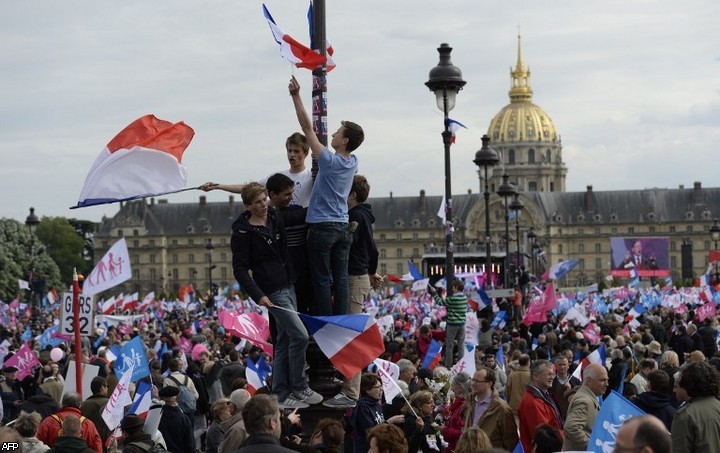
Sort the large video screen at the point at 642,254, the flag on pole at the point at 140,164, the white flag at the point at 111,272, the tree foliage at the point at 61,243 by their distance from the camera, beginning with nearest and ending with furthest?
the flag on pole at the point at 140,164, the white flag at the point at 111,272, the large video screen at the point at 642,254, the tree foliage at the point at 61,243

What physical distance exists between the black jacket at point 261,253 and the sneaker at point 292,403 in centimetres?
68

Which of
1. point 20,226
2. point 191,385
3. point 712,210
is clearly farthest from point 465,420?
point 712,210

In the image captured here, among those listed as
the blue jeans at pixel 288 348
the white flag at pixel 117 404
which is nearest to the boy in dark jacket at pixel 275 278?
the blue jeans at pixel 288 348

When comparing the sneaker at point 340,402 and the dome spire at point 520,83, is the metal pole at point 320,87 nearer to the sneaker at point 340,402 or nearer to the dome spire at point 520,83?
→ the sneaker at point 340,402

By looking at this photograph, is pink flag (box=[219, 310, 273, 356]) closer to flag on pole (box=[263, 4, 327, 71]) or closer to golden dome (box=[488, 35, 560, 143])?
flag on pole (box=[263, 4, 327, 71])

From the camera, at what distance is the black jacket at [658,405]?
9328 millimetres

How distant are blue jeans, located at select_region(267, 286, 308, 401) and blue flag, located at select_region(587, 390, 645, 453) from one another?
1.97 m

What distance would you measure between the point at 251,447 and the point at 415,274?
26.6 m

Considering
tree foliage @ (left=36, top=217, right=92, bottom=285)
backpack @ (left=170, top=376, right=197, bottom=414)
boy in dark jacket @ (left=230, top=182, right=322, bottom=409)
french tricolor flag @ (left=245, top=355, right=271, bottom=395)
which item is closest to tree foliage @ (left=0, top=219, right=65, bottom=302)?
tree foliage @ (left=36, top=217, right=92, bottom=285)

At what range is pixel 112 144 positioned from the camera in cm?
974

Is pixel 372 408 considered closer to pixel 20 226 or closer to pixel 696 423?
pixel 696 423

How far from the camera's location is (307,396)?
27.7 ft

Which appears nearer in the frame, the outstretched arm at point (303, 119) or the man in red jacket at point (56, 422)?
the outstretched arm at point (303, 119)

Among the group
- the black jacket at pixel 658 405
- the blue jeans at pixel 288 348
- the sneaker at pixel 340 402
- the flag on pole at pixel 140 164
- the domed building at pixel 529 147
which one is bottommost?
the black jacket at pixel 658 405
